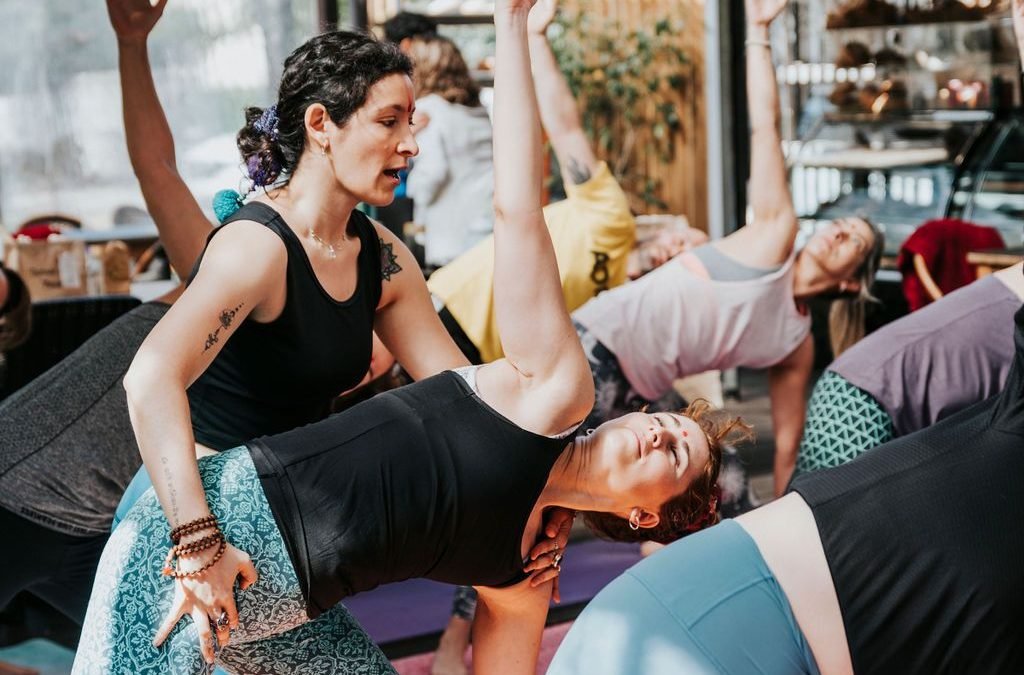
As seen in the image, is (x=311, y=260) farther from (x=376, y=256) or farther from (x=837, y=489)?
(x=837, y=489)

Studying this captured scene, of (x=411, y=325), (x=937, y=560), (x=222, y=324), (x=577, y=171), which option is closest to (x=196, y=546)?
(x=222, y=324)

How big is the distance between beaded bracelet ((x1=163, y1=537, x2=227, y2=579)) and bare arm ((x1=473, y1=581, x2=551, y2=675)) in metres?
0.47

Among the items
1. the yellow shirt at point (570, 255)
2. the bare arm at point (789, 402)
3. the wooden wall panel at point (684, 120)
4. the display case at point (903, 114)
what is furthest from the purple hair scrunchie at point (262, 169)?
the wooden wall panel at point (684, 120)

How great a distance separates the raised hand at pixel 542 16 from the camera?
107 inches

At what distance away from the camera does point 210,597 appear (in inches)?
66.3

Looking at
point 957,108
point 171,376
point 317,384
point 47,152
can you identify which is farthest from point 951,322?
point 47,152

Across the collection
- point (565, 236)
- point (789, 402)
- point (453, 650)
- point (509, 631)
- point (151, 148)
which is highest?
point (151, 148)

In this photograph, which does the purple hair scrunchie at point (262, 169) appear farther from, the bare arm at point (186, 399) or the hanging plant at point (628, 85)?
the hanging plant at point (628, 85)

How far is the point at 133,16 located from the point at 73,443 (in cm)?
84

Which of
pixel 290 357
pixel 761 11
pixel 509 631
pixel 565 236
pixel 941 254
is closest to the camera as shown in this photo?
pixel 290 357

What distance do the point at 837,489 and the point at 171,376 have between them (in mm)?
873

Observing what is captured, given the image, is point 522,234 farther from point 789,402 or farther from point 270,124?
point 789,402

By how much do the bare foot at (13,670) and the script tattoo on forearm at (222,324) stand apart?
74.2 inches

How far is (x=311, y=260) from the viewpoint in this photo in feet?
6.43
